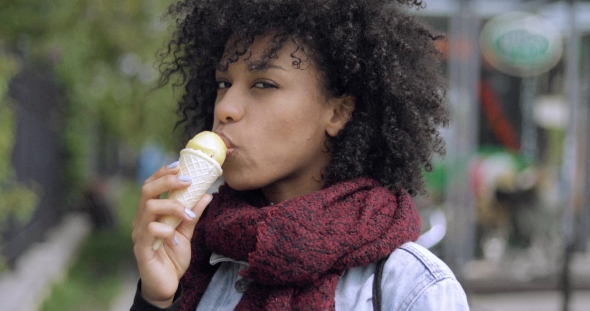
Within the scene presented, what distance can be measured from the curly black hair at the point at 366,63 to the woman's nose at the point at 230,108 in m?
0.11

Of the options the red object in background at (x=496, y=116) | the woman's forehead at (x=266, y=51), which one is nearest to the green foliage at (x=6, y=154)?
the woman's forehead at (x=266, y=51)

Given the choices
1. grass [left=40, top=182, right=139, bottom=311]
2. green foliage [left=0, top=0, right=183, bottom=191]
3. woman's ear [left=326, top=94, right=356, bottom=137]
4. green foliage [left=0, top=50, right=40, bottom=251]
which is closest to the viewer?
woman's ear [left=326, top=94, right=356, bottom=137]

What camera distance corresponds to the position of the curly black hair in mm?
1811

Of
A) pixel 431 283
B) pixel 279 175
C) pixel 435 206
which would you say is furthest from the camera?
pixel 435 206

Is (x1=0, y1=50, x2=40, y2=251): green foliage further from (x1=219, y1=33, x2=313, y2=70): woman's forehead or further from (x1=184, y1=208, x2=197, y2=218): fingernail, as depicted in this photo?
(x1=184, y1=208, x2=197, y2=218): fingernail

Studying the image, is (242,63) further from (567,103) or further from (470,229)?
(567,103)

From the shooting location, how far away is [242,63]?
1.81 metres

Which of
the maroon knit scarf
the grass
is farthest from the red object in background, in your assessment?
the maroon knit scarf

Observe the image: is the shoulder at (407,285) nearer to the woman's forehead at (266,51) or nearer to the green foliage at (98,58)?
the woman's forehead at (266,51)

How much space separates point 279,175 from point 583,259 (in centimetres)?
864

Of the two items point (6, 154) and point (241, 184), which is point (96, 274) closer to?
point (6, 154)

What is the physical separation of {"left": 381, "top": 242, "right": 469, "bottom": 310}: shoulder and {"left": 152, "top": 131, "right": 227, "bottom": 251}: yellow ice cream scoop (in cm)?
51

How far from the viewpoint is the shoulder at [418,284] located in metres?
1.54

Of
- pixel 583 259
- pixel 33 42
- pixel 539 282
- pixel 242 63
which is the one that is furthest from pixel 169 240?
pixel 583 259
